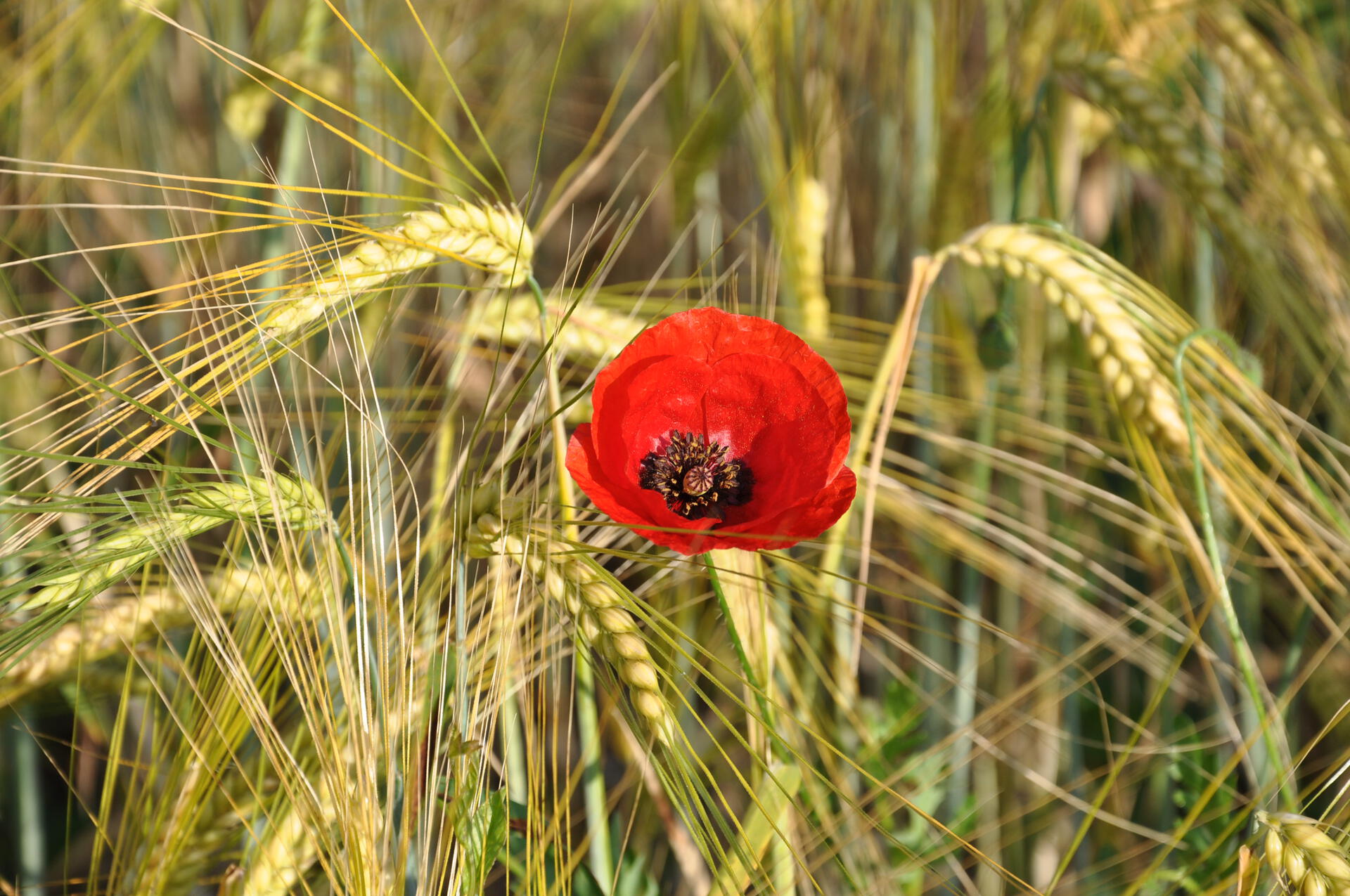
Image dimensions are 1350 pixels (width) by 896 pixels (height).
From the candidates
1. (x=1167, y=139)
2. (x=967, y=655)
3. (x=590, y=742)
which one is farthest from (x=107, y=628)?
(x=1167, y=139)

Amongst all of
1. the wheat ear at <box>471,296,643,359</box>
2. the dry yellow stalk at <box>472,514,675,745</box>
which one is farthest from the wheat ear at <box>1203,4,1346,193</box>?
the dry yellow stalk at <box>472,514,675,745</box>

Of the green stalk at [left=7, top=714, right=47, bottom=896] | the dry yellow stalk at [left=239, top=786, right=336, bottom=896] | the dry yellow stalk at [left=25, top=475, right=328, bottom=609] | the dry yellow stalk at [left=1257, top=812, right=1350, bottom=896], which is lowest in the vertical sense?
the green stalk at [left=7, top=714, right=47, bottom=896]

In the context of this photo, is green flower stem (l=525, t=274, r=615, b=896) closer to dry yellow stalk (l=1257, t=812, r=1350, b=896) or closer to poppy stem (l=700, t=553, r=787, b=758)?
poppy stem (l=700, t=553, r=787, b=758)

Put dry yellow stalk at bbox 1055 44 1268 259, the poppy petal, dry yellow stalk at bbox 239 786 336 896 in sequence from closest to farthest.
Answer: the poppy petal < dry yellow stalk at bbox 239 786 336 896 < dry yellow stalk at bbox 1055 44 1268 259

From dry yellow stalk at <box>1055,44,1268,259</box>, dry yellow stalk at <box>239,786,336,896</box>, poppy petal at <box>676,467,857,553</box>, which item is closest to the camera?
poppy petal at <box>676,467,857,553</box>

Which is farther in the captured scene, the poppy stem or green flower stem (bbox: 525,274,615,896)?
green flower stem (bbox: 525,274,615,896)

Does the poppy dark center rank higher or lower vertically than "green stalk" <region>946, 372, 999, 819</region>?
higher

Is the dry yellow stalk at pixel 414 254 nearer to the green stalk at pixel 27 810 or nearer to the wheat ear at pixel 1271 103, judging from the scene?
the green stalk at pixel 27 810

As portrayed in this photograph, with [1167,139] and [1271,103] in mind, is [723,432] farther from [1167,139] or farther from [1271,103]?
[1271,103]
